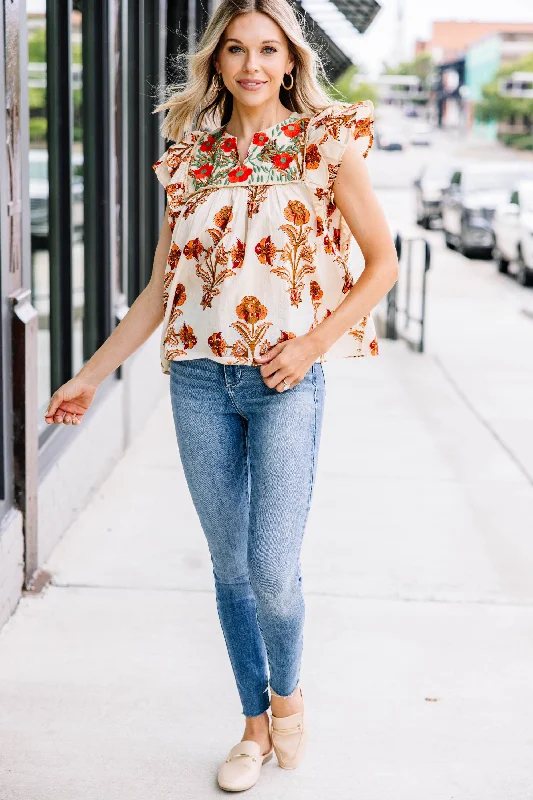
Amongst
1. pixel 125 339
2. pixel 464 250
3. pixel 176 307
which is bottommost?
pixel 464 250

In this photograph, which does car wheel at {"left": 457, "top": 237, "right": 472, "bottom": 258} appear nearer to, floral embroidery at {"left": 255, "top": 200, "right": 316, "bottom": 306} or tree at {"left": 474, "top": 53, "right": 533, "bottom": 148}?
floral embroidery at {"left": 255, "top": 200, "right": 316, "bottom": 306}

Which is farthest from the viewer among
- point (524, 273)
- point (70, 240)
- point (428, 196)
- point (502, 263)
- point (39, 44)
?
point (428, 196)

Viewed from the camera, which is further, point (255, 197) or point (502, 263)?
point (502, 263)

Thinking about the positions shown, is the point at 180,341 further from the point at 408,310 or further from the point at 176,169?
the point at 408,310

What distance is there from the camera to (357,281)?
8.66ft

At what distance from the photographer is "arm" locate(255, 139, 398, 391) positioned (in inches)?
102

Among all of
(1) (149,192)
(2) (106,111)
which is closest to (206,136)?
(2) (106,111)

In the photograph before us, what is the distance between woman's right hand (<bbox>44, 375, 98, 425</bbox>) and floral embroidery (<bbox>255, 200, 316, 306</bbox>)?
23.1 inches

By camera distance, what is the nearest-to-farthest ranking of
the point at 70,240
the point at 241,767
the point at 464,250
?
1. the point at 241,767
2. the point at 70,240
3. the point at 464,250

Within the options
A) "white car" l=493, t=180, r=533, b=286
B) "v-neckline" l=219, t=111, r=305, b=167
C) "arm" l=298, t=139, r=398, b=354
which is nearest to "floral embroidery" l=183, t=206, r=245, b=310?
"v-neckline" l=219, t=111, r=305, b=167

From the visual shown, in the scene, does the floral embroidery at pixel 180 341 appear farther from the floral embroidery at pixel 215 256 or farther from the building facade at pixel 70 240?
the building facade at pixel 70 240

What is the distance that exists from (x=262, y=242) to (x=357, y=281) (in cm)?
24

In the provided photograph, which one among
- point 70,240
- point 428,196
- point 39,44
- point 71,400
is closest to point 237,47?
point 71,400

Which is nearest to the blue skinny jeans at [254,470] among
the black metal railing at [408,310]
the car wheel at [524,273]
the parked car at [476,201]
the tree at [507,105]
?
the black metal railing at [408,310]
